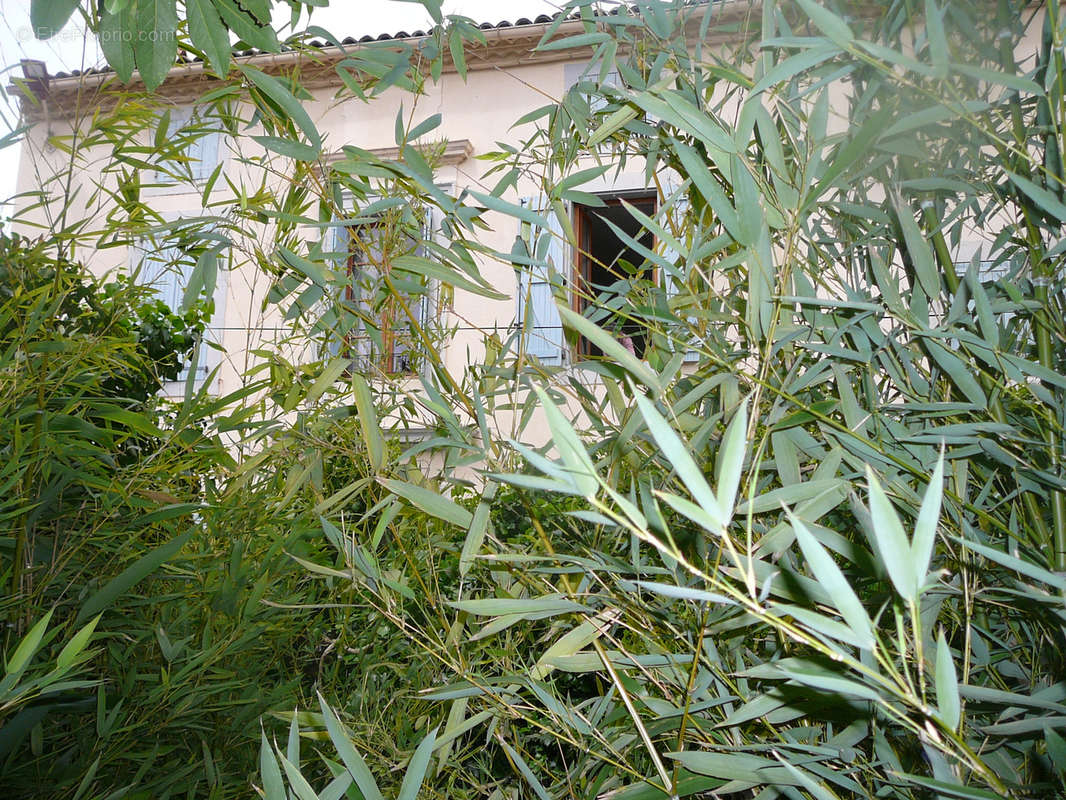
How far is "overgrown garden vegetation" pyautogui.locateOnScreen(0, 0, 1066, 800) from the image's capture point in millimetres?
461

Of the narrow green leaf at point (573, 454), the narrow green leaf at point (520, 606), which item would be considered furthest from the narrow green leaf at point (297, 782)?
the narrow green leaf at point (573, 454)

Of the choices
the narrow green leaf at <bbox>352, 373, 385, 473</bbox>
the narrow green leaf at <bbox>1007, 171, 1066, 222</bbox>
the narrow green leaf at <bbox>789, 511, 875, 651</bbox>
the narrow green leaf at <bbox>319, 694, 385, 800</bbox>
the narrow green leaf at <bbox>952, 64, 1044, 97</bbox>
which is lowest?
the narrow green leaf at <bbox>319, 694, 385, 800</bbox>

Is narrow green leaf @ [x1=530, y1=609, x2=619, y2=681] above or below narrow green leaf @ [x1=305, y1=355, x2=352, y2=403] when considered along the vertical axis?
below

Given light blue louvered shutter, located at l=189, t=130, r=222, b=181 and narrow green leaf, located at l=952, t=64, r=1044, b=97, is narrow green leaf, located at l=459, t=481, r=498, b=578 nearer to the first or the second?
narrow green leaf, located at l=952, t=64, r=1044, b=97

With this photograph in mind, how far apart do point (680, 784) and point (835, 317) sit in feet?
1.24

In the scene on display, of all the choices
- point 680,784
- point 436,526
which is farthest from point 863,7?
point 436,526

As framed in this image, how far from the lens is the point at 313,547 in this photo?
167cm

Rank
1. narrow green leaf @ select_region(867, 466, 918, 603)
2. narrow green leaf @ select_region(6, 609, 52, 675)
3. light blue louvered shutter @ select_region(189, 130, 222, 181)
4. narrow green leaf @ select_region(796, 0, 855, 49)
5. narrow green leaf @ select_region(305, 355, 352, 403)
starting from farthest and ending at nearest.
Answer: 1. light blue louvered shutter @ select_region(189, 130, 222, 181)
2. narrow green leaf @ select_region(305, 355, 352, 403)
3. narrow green leaf @ select_region(6, 609, 52, 675)
4. narrow green leaf @ select_region(796, 0, 855, 49)
5. narrow green leaf @ select_region(867, 466, 918, 603)

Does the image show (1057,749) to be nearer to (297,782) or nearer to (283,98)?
(297,782)

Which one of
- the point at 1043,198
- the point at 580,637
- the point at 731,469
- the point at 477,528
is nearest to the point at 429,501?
the point at 477,528

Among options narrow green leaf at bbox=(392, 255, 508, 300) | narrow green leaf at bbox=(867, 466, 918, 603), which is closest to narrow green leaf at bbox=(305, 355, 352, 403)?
narrow green leaf at bbox=(392, 255, 508, 300)

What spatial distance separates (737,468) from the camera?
0.31 m

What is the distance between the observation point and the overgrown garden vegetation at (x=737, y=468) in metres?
0.46

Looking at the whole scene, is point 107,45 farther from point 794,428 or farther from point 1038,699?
point 1038,699
